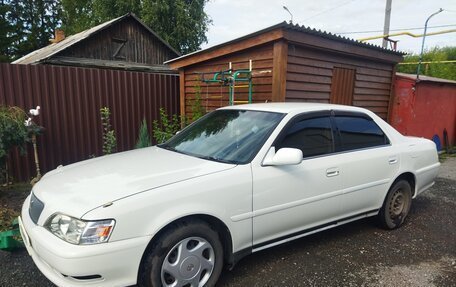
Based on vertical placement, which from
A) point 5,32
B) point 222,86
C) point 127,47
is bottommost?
point 222,86

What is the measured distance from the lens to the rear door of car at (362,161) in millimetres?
3344

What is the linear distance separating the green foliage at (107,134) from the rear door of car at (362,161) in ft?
14.6

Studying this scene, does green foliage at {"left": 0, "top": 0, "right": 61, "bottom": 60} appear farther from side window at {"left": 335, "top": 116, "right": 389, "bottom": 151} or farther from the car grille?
side window at {"left": 335, "top": 116, "right": 389, "bottom": 151}

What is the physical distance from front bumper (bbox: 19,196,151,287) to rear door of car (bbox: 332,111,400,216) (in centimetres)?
A: 218

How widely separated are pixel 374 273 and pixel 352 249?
19.0 inches

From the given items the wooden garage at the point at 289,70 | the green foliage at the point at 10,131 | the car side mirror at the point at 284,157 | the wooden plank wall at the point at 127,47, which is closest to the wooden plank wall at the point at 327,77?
the wooden garage at the point at 289,70

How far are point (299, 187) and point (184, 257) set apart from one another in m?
1.22

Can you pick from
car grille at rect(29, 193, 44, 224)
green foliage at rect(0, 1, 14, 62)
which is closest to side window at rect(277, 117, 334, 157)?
car grille at rect(29, 193, 44, 224)

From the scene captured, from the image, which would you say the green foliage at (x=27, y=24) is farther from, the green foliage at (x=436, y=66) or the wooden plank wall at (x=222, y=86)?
the green foliage at (x=436, y=66)

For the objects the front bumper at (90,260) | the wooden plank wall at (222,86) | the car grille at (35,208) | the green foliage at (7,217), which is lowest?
the green foliage at (7,217)

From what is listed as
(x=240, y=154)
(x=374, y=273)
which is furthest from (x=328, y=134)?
(x=374, y=273)

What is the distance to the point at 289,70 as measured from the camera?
5938 millimetres

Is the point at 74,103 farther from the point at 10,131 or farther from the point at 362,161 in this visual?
the point at 362,161

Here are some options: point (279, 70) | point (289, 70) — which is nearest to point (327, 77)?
point (289, 70)
